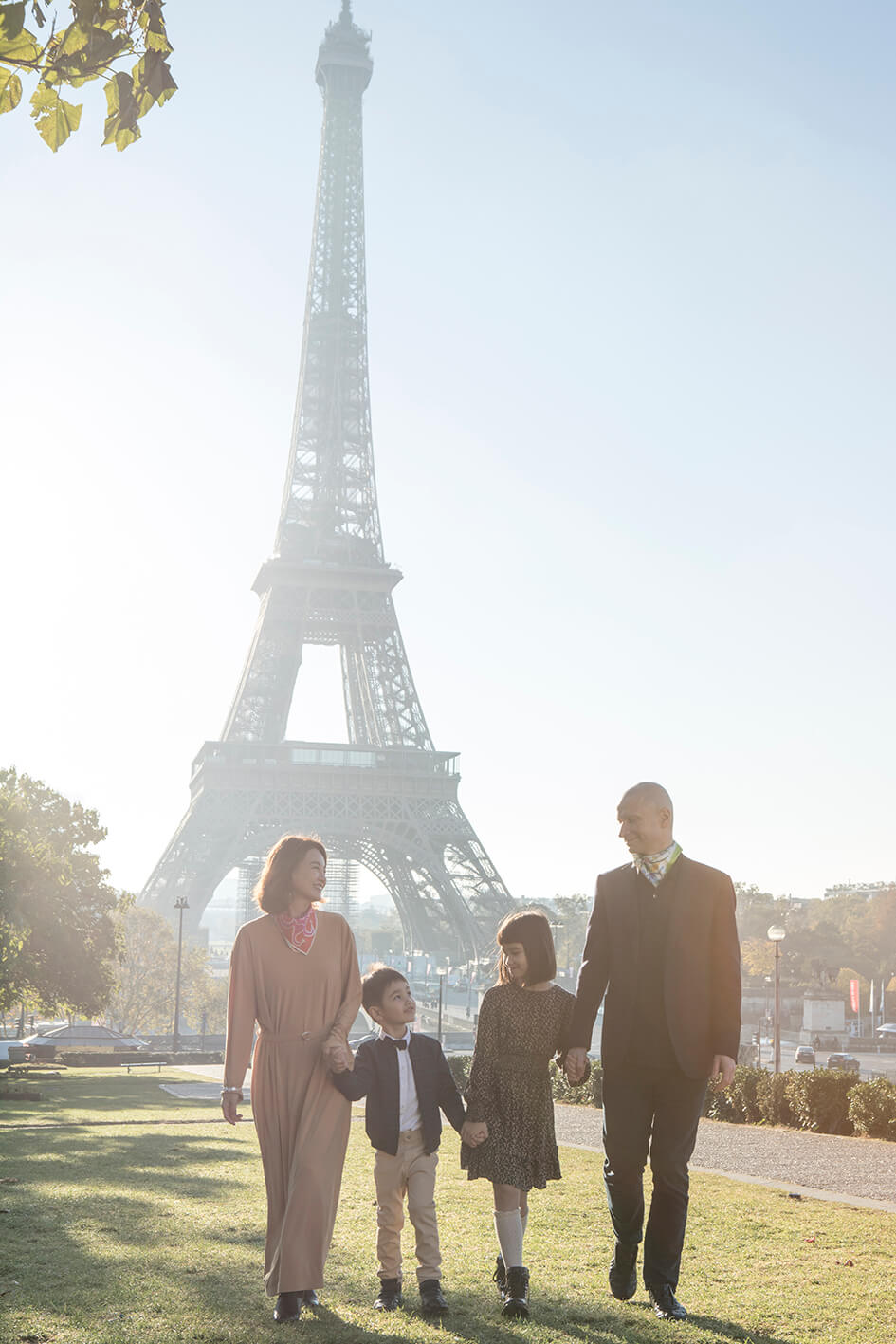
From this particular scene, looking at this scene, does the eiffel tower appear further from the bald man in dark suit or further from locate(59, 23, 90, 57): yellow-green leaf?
locate(59, 23, 90, 57): yellow-green leaf

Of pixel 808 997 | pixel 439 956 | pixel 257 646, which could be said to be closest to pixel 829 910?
pixel 808 997

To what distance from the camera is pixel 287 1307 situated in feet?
19.0

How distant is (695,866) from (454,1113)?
1.68 metres

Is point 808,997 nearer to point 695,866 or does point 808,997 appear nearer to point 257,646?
point 257,646

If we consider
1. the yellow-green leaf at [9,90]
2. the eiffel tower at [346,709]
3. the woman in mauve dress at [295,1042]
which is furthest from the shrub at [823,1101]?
the eiffel tower at [346,709]

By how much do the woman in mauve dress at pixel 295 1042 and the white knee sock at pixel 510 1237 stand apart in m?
0.78

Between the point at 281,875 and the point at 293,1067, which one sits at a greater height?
the point at 281,875

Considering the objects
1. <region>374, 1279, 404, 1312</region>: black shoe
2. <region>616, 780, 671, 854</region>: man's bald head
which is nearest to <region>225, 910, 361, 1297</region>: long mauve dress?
<region>374, 1279, 404, 1312</region>: black shoe

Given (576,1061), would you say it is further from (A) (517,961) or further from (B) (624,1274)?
(B) (624,1274)

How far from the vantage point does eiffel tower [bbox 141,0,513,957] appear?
193 ft

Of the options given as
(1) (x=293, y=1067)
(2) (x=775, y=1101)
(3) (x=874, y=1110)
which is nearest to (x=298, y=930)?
(1) (x=293, y=1067)

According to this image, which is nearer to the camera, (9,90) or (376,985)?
(9,90)

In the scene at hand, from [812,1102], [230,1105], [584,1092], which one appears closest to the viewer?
[230,1105]

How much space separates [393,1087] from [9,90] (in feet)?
14.9
